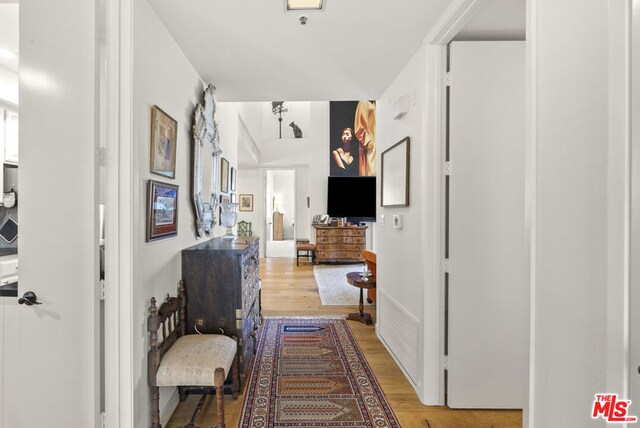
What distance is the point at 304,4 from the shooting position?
185 cm

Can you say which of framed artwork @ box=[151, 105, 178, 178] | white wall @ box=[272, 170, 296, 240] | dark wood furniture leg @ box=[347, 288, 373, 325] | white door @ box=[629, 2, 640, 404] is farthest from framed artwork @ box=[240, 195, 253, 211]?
white door @ box=[629, 2, 640, 404]

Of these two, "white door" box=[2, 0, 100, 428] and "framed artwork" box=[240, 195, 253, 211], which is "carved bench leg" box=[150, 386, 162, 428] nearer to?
"white door" box=[2, 0, 100, 428]

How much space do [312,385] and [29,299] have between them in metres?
1.85

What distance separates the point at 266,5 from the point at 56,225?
1.62 metres

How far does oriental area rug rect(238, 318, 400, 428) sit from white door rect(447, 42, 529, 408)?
0.63 metres

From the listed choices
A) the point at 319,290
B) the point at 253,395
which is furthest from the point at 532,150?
the point at 319,290

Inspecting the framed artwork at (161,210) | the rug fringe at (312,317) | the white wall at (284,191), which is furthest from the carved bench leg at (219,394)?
the white wall at (284,191)

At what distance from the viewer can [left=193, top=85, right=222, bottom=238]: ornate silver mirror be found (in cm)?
259

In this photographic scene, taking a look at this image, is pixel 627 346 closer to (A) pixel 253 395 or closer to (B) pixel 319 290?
(A) pixel 253 395

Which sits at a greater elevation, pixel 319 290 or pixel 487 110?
pixel 487 110

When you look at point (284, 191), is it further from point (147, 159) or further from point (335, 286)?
point (147, 159)

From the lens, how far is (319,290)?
5.22 m

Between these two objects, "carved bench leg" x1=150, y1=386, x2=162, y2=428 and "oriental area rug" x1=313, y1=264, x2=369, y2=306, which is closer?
"carved bench leg" x1=150, y1=386, x2=162, y2=428

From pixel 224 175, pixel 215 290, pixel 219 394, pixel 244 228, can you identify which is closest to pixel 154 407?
pixel 219 394
